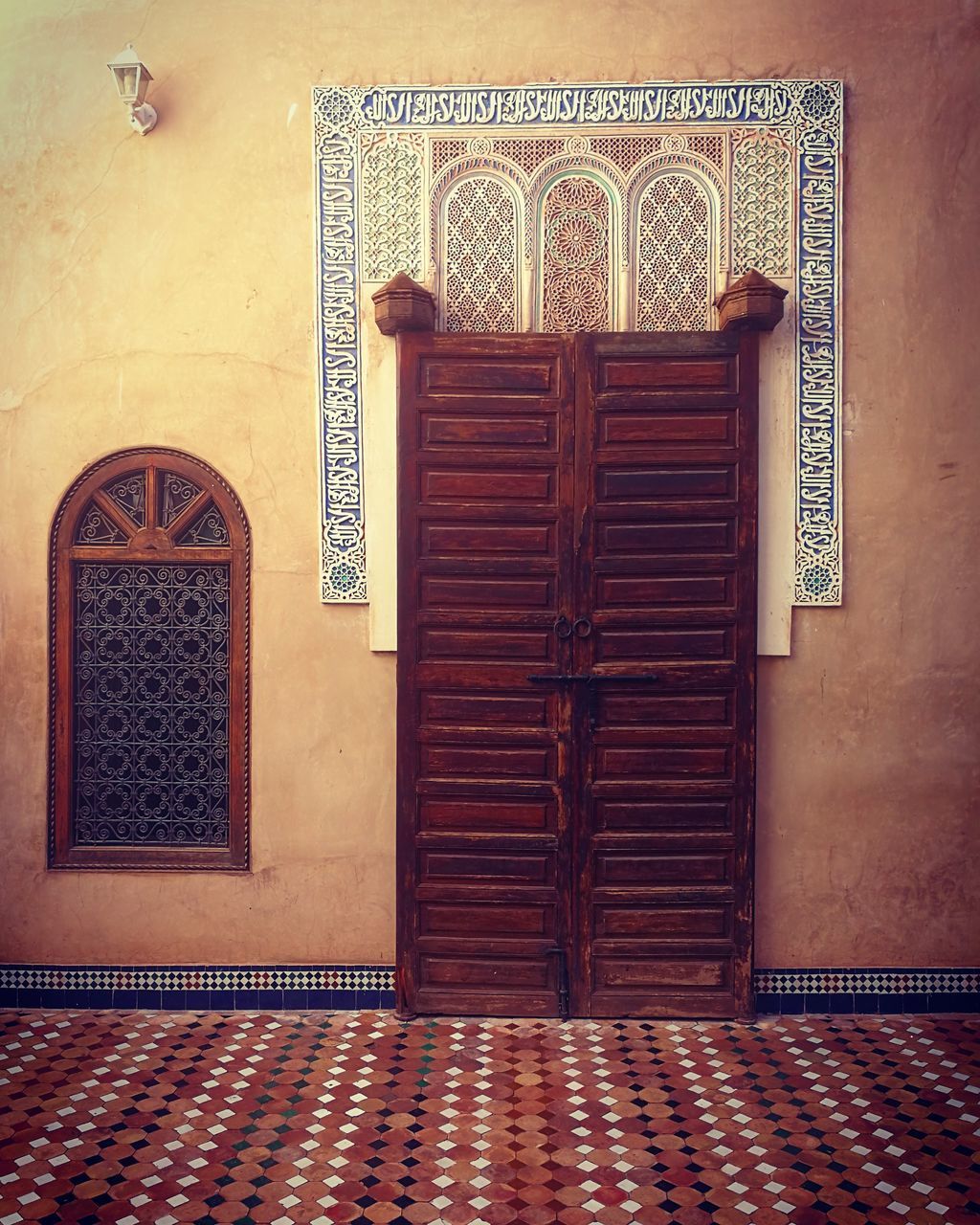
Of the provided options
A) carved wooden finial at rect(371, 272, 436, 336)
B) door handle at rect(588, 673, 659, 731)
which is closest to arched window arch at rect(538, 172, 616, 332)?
carved wooden finial at rect(371, 272, 436, 336)

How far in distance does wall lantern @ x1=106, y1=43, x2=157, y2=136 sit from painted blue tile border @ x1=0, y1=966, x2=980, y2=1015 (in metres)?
2.74

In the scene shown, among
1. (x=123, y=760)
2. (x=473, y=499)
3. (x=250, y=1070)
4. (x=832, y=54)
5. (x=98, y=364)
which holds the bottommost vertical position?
(x=250, y=1070)

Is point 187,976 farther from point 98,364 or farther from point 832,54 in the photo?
point 832,54

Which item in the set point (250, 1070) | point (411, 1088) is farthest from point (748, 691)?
point (250, 1070)

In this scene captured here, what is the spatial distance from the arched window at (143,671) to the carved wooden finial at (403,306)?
810 millimetres

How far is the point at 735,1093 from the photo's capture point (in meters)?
2.62

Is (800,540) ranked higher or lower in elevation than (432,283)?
lower

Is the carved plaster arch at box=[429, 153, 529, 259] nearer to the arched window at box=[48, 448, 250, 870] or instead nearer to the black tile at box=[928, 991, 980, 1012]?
the arched window at box=[48, 448, 250, 870]

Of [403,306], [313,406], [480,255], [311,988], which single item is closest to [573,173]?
[480,255]

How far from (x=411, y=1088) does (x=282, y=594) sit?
153 centimetres

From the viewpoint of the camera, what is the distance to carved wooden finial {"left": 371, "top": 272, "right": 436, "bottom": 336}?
9.73 ft

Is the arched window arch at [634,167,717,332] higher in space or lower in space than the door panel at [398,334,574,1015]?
higher

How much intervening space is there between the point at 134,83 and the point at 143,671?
185 cm

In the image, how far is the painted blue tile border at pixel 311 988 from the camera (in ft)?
10.3
